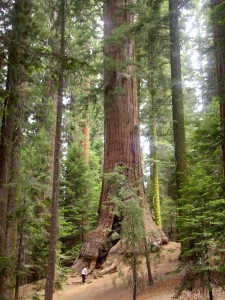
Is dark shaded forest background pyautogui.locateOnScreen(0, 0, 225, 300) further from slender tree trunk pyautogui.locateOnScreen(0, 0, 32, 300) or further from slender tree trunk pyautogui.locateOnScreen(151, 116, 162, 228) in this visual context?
slender tree trunk pyautogui.locateOnScreen(151, 116, 162, 228)

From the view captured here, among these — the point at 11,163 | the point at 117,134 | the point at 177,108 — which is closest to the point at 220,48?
the point at 177,108

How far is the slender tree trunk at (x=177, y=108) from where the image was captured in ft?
31.0

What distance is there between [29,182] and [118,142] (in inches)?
160

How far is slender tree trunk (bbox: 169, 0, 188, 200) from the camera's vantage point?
31.0ft

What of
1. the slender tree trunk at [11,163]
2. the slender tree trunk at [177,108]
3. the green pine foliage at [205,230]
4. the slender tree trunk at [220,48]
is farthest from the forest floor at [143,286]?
the slender tree trunk at [220,48]

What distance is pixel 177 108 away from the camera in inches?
396

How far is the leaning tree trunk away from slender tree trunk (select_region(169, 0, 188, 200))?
5.44 ft

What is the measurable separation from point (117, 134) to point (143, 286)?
17.6 ft

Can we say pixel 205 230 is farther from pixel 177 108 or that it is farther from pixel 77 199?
pixel 77 199

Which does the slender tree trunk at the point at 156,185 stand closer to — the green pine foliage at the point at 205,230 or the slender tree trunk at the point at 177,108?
the slender tree trunk at the point at 177,108

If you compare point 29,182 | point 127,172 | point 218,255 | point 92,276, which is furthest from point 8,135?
point 218,255

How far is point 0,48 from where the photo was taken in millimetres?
5121

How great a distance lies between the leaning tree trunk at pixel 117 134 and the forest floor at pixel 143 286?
2.11 feet

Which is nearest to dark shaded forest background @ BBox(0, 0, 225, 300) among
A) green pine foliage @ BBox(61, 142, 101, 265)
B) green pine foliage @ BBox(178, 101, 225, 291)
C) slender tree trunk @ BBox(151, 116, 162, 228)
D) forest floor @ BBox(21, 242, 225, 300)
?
green pine foliage @ BBox(178, 101, 225, 291)
